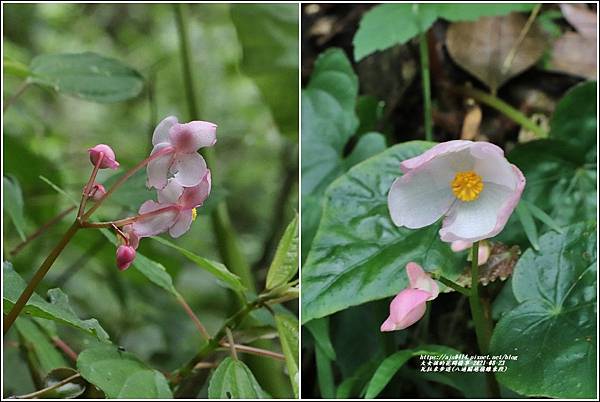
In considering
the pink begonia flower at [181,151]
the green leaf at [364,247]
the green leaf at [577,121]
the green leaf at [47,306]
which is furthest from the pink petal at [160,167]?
the green leaf at [577,121]

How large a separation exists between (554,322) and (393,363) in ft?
0.49

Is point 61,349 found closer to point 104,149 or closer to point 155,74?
point 104,149

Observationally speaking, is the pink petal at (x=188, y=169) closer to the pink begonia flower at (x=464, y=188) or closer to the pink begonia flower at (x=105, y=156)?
the pink begonia flower at (x=105, y=156)

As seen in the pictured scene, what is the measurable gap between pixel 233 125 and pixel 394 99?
26 centimetres

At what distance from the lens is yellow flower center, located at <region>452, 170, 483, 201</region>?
1.83ft

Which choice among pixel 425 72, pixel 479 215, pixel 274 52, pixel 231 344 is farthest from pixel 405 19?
pixel 231 344

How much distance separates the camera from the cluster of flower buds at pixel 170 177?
461 millimetres

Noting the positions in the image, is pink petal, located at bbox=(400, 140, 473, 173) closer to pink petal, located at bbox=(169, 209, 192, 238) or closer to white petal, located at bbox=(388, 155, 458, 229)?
white petal, located at bbox=(388, 155, 458, 229)

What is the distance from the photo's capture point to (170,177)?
0.47m

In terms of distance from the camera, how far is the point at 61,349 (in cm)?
69

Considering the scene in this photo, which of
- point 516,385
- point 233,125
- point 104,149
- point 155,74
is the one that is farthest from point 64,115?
point 516,385

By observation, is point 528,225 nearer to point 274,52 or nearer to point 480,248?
point 480,248

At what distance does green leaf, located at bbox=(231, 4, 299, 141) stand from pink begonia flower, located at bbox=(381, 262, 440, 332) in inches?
10.2

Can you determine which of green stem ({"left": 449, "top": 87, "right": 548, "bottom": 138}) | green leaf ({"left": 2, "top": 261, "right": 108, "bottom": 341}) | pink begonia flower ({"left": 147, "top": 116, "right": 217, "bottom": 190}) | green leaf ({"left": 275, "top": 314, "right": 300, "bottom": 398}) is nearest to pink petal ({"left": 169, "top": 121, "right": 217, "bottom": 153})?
pink begonia flower ({"left": 147, "top": 116, "right": 217, "bottom": 190})
